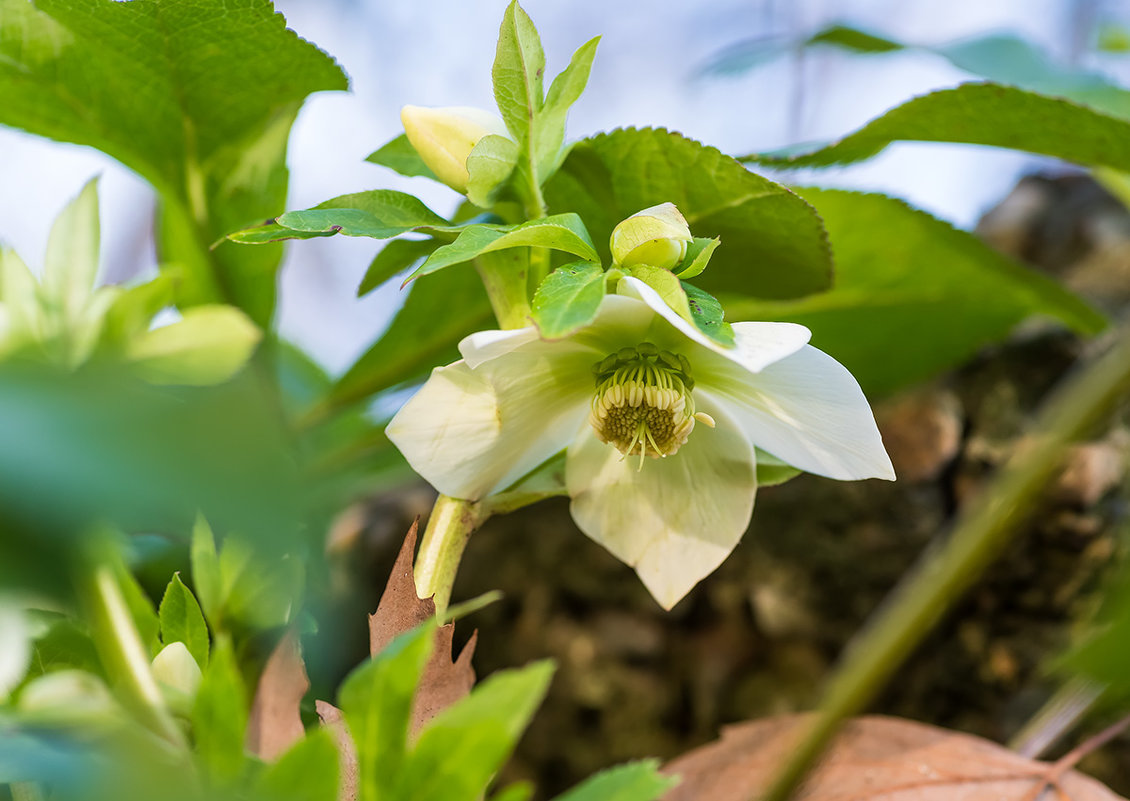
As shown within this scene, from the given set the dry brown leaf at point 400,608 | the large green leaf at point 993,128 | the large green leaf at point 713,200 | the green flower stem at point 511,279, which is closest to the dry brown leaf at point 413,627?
the dry brown leaf at point 400,608

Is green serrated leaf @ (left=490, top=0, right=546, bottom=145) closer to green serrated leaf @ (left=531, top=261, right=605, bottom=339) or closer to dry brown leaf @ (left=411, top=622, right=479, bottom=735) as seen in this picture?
green serrated leaf @ (left=531, top=261, right=605, bottom=339)

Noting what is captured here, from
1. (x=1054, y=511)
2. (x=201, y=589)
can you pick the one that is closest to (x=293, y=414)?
(x=201, y=589)

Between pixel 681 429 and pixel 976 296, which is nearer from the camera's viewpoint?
pixel 681 429

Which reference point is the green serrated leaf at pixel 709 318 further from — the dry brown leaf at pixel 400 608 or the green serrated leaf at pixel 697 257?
the dry brown leaf at pixel 400 608

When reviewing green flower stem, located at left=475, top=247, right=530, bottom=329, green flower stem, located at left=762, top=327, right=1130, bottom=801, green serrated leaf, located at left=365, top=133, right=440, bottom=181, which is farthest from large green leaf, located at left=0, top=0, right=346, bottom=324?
green flower stem, located at left=762, top=327, right=1130, bottom=801

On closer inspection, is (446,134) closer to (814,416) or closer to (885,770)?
(814,416)

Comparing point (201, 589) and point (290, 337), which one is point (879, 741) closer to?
point (201, 589)
